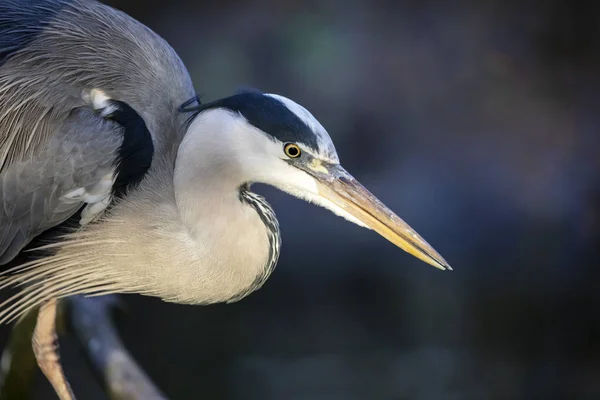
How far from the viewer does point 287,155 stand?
4.99 feet

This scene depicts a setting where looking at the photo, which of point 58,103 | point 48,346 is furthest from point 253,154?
point 48,346

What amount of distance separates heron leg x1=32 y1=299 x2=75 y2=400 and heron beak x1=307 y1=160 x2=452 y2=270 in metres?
0.79

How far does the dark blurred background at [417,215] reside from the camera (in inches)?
134

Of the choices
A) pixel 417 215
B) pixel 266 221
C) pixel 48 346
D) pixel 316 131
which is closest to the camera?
pixel 316 131

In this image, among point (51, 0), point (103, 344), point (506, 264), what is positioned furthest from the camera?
point (506, 264)

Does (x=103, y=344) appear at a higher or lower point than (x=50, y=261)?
lower

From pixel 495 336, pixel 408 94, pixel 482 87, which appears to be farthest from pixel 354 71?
pixel 495 336

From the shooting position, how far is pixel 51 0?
1885 millimetres

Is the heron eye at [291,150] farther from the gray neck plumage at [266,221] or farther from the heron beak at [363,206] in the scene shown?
the gray neck plumage at [266,221]

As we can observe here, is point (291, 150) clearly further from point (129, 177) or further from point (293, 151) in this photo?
point (129, 177)

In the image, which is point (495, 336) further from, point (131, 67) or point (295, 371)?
point (131, 67)

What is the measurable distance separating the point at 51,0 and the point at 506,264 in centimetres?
258

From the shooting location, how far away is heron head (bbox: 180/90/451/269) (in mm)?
1503

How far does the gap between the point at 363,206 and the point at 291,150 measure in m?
0.17
